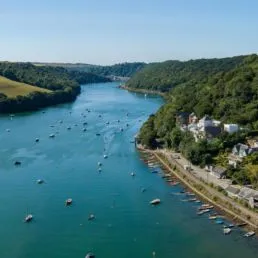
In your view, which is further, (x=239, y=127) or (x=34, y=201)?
(x=239, y=127)

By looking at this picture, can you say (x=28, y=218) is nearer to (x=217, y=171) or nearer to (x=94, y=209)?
(x=94, y=209)

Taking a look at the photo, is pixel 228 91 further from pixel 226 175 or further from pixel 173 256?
pixel 173 256

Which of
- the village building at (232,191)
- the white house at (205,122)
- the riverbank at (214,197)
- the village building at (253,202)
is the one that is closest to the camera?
the riverbank at (214,197)

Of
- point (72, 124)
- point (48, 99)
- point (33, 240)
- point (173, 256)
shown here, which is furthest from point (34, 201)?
point (48, 99)

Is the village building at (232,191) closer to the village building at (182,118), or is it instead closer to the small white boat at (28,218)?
the small white boat at (28,218)

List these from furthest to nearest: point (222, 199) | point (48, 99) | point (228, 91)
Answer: point (48, 99)
point (228, 91)
point (222, 199)

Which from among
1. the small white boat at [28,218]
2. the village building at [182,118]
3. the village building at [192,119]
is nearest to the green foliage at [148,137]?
the village building at [182,118]

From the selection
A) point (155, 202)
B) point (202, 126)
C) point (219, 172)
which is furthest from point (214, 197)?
point (202, 126)
